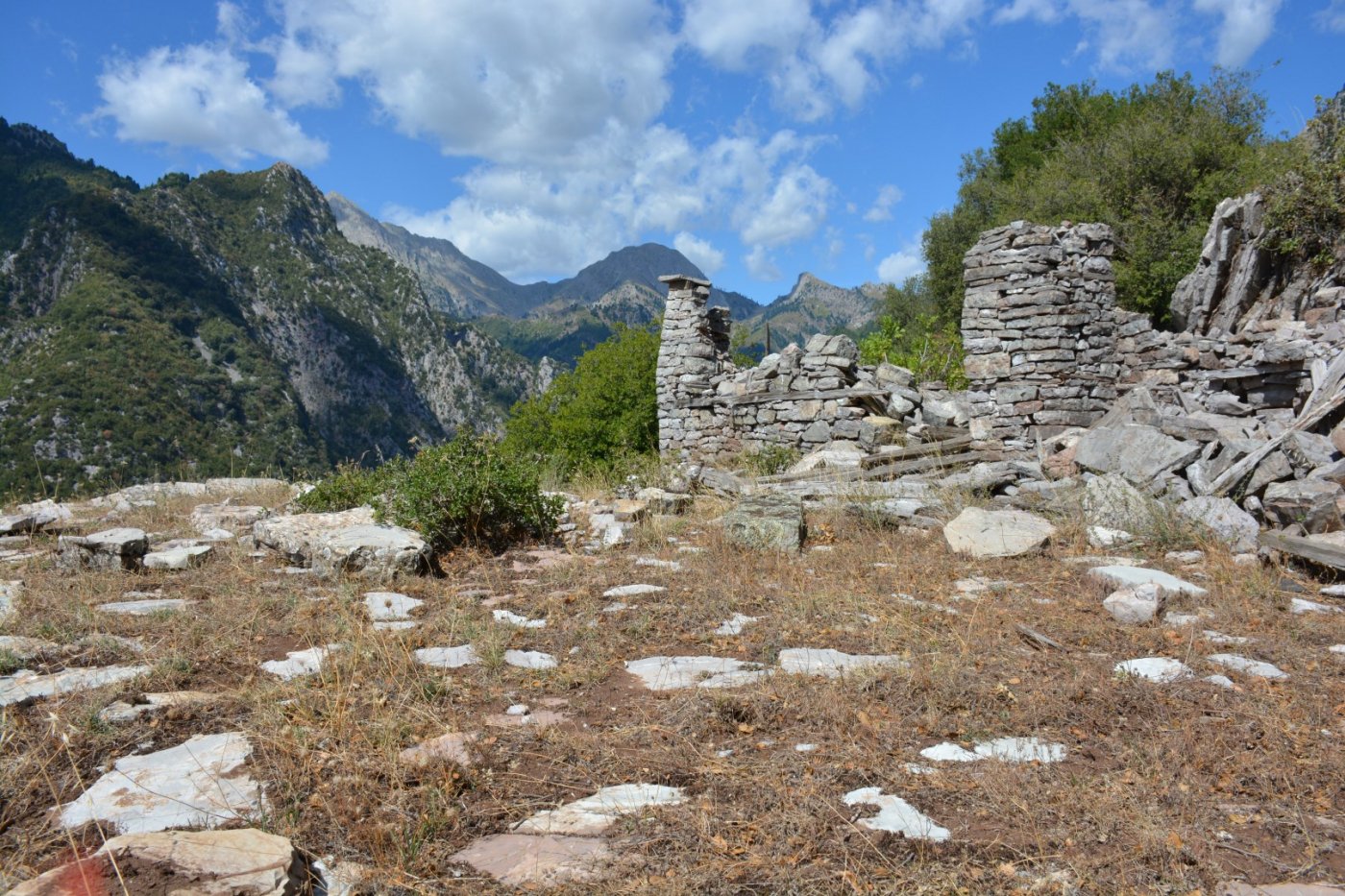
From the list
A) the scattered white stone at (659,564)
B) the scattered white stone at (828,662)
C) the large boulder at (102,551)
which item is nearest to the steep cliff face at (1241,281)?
the scattered white stone at (659,564)

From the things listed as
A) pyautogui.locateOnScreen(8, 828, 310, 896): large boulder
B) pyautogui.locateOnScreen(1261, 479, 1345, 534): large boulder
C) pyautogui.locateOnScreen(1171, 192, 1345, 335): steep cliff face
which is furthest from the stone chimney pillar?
pyautogui.locateOnScreen(8, 828, 310, 896): large boulder

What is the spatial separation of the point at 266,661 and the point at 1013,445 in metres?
8.59

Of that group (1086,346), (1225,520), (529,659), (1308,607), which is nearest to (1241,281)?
(1086,346)

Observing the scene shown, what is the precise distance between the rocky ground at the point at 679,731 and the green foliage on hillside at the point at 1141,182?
1250cm

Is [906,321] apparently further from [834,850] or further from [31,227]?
[31,227]

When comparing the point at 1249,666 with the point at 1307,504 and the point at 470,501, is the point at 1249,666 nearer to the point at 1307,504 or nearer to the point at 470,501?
the point at 1307,504

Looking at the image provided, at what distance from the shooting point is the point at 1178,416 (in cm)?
820

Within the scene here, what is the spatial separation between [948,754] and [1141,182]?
19.6 m

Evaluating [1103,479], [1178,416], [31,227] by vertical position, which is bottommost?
[1103,479]

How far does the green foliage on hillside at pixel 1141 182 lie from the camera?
16672 mm

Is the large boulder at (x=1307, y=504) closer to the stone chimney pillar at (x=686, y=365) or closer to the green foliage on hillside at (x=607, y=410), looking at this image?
the stone chimney pillar at (x=686, y=365)

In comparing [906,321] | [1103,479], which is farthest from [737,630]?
[906,321]

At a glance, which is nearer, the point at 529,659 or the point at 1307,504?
the point at 529,659

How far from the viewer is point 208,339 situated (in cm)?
5934
